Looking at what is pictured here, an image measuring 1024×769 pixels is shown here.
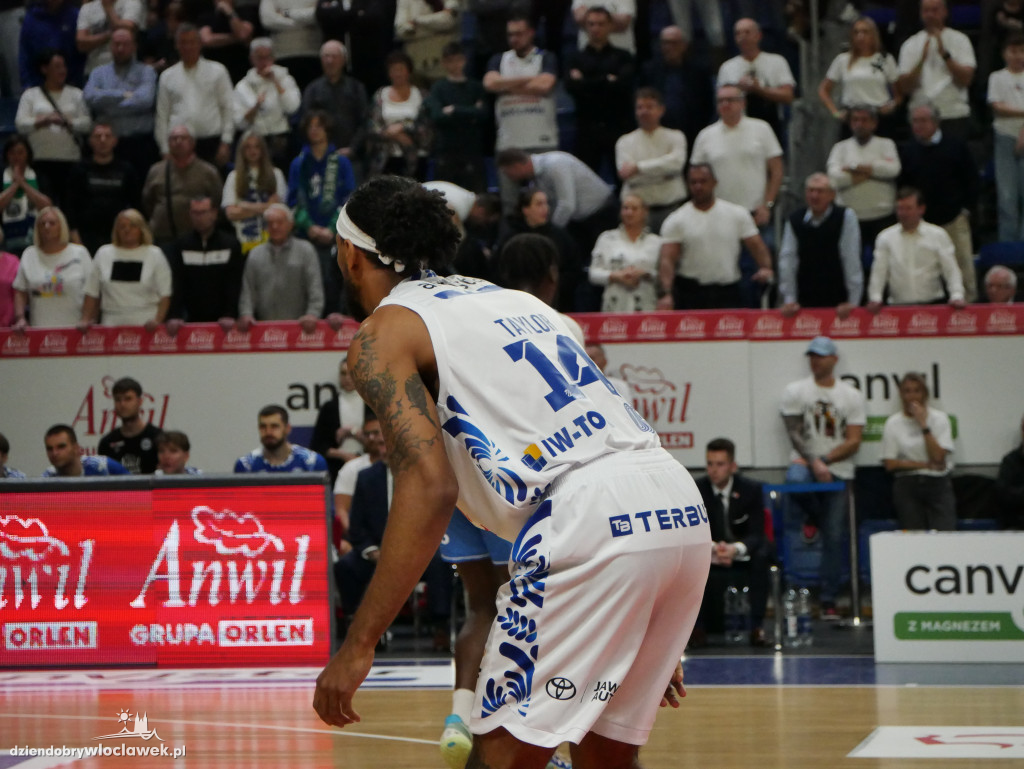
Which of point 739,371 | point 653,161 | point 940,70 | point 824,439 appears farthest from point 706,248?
point 940,70

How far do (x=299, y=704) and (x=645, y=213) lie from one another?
620 cm

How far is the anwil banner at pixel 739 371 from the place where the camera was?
12.0m

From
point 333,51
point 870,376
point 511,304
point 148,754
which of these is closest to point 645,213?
point 870,376

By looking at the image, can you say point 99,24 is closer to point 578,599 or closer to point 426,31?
point 426,31

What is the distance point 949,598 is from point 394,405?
775cm

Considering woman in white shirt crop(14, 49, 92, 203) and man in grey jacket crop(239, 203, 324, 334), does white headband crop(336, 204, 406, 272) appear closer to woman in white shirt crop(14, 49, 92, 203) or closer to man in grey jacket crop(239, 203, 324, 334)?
man in grey jacket crop(239, 203, 324, 334)

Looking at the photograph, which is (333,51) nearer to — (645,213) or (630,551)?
(645,213)

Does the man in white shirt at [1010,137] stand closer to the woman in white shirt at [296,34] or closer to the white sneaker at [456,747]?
the woman in white shirt at [296,34]

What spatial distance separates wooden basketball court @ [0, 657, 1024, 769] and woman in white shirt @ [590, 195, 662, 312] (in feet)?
12.9

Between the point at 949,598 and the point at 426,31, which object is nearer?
the point at 949,598

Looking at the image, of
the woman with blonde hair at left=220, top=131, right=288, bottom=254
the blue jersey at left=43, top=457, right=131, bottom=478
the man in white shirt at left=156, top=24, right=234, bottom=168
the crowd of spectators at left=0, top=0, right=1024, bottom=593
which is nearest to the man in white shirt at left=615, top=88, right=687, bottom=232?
the crowd of spectators at left=0, top=0, right=1024, bottom=593

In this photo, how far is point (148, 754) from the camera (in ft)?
22.9

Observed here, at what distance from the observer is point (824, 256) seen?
1273cm

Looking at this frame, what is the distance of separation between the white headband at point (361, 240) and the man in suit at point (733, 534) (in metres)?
7.63
